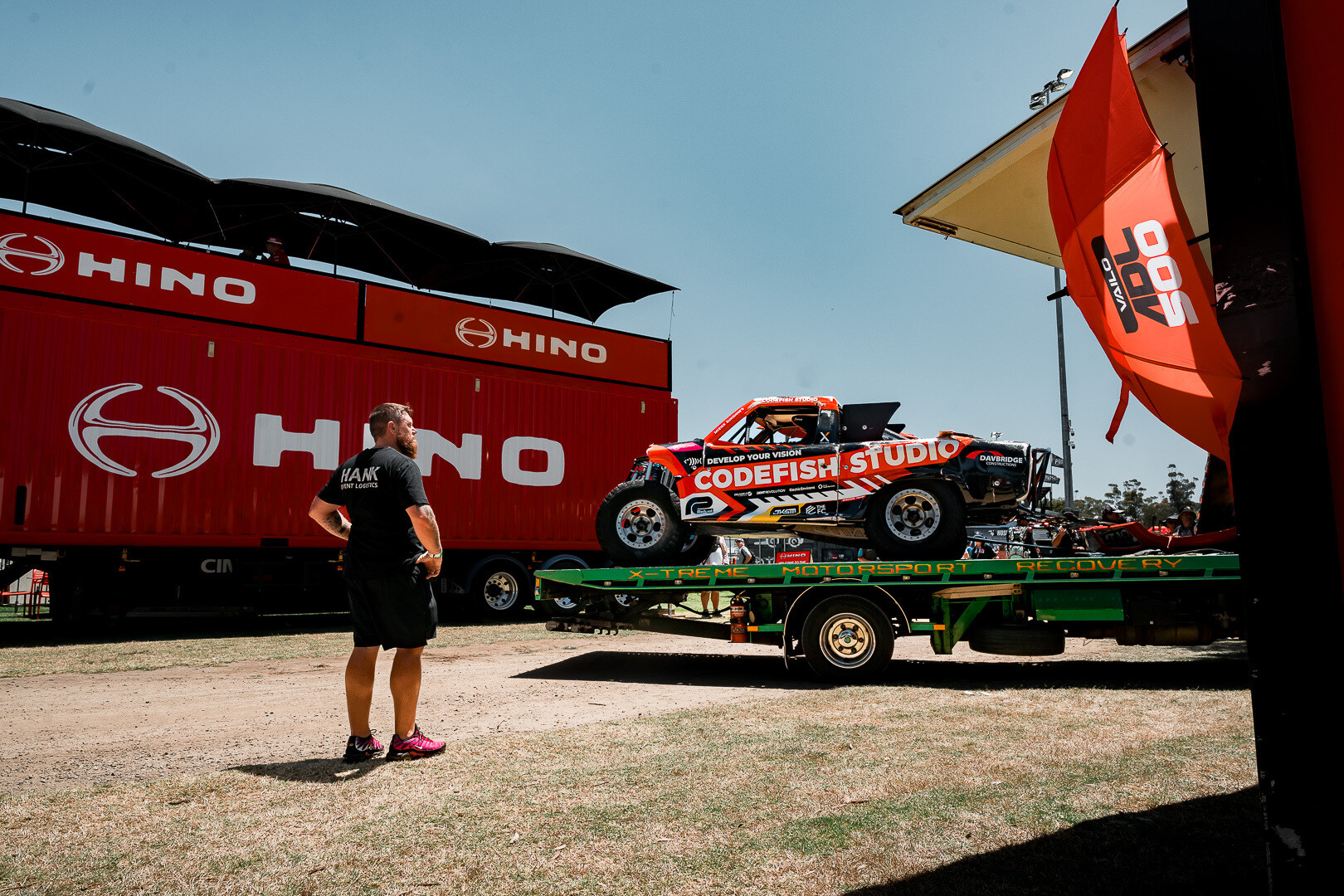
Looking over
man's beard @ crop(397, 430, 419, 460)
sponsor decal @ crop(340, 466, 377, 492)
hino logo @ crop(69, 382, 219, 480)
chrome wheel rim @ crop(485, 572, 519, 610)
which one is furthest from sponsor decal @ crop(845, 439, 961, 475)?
hino logo @ crop(69, 382, 219, 480)

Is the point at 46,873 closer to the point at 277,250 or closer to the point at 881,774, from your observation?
the point at 881,774

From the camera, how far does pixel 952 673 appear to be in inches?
282

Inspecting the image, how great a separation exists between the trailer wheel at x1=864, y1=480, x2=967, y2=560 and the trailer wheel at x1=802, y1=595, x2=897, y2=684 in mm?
1008

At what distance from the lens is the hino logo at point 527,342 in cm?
1333

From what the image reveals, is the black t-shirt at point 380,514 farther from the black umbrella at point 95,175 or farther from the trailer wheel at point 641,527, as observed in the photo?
the black umbrella at point 95,175

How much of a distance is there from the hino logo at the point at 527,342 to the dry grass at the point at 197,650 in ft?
15.0

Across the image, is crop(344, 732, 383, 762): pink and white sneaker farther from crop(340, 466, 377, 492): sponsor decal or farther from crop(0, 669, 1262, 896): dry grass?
crop(340, 466, 377, 492): sponsor decal

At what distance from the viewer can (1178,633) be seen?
21.3 feet

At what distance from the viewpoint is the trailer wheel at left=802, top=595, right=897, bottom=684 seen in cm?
661

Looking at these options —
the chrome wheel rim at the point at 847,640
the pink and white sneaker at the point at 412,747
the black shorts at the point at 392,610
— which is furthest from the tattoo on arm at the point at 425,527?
the chrome wheel rim at the point at 847,640

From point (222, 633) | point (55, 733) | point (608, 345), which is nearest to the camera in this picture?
point (55, 733)

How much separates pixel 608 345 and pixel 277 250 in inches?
213

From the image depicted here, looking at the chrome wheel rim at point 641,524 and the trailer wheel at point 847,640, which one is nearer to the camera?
the trailer wheel at point 847,640

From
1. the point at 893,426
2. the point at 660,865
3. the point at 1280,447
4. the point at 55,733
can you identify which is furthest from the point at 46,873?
the point at 893,426
